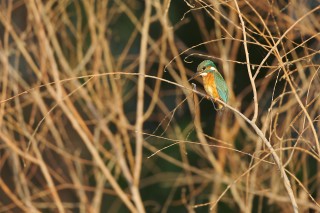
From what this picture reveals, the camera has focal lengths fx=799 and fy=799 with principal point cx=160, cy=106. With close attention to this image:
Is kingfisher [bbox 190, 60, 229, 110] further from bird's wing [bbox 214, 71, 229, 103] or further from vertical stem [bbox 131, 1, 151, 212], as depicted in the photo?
vertical stem [bbox 131, 1, 151, 212]

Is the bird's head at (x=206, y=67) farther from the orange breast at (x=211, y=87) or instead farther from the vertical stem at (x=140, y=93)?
the vertical stem at (x=140, y=93)

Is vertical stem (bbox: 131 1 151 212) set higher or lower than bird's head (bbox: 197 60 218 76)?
lower

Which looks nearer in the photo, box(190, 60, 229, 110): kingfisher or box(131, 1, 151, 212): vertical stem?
box(190, 60, 229, 110): kingfisher

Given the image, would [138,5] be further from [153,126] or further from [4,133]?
[4,133]

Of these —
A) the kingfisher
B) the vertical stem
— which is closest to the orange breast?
the kingfisher

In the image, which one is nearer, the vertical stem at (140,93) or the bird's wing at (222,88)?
the bird's wing at (222,88)

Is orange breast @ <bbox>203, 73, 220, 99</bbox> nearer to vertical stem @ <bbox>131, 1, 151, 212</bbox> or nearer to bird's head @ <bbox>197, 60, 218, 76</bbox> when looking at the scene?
bird's head @ <bbox>197, 60, 218, 76</bbox>

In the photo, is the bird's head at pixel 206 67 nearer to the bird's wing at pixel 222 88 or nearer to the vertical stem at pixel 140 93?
the bird's wing at pixel 222 88

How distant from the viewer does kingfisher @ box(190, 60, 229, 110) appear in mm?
4156

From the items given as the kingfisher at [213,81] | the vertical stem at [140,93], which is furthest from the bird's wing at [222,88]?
the vertical stem at [140,93]

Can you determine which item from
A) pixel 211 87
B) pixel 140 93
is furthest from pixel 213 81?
pixel 140 93

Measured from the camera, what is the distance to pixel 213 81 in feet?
13.9

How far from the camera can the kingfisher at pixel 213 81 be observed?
164 inches

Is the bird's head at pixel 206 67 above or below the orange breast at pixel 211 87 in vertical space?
above
